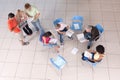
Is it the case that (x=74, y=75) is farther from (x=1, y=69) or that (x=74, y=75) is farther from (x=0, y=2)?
(x=0, y=2)

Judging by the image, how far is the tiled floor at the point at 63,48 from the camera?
16.7ft

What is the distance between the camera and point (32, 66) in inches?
208

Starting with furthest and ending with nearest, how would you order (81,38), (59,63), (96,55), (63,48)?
1. (63,48)
2. (81,38)
3. (59,63)
4. (96,55)

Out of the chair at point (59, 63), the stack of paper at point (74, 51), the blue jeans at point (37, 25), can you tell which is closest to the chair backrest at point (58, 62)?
the chair at point (59, 63)

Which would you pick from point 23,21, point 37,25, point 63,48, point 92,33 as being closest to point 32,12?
point 23,21

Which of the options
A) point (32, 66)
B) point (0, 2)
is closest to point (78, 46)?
point (32, 66)

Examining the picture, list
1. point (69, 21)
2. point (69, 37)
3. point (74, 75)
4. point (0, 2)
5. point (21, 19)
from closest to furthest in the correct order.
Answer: point (74, 75)
point (21, 19)
point (69, 37)
point (69, 21)
point (0, 2)

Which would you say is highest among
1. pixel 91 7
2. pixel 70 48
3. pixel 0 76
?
pixel 91 7

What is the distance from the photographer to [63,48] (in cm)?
560

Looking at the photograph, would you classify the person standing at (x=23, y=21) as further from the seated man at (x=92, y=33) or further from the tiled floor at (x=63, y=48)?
the seated man at (x=92, y=33)

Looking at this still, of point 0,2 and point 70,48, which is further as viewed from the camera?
point 0,2

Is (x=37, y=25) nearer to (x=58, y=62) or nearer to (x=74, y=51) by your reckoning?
(x=74, y=51)

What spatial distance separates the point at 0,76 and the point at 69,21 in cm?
285

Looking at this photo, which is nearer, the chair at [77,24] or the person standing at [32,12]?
the person standing at [32,12]
